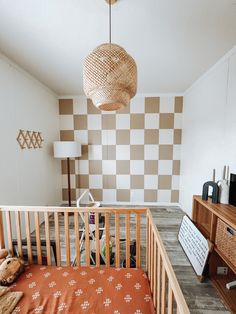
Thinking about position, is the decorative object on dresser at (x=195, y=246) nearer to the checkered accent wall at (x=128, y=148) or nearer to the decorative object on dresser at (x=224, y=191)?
the decorative object on dresser at (x=224, y=191)

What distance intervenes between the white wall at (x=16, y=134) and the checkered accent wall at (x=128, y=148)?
0.48m

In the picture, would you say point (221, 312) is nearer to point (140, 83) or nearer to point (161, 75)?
point (161, 75)

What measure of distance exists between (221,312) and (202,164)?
167 cm

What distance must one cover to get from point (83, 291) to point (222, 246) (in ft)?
4.01

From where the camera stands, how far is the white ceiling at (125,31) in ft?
4.11

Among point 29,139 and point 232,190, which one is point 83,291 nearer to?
point 232,190

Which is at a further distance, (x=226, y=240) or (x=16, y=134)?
(x=16, y=134)

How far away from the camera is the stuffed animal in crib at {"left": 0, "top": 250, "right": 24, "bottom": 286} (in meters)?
1.25

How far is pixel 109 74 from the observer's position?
95cm

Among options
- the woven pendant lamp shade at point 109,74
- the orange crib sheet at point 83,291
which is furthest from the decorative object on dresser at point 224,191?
the woven pendant lamp shade at point 109,74

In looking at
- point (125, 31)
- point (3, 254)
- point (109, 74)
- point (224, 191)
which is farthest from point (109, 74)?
point (3, 254)

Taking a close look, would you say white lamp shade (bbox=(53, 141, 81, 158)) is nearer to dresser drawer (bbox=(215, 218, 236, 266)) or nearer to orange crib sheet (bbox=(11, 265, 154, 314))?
orange crib sheet (bbox=(11, 265, 154, 314))

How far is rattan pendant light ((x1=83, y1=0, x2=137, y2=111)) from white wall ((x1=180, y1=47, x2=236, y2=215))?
4.64 feet

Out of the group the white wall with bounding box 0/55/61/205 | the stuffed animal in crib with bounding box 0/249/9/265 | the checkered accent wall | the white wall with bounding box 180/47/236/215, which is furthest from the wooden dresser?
the white wall with bounding box 0/55/61/205
